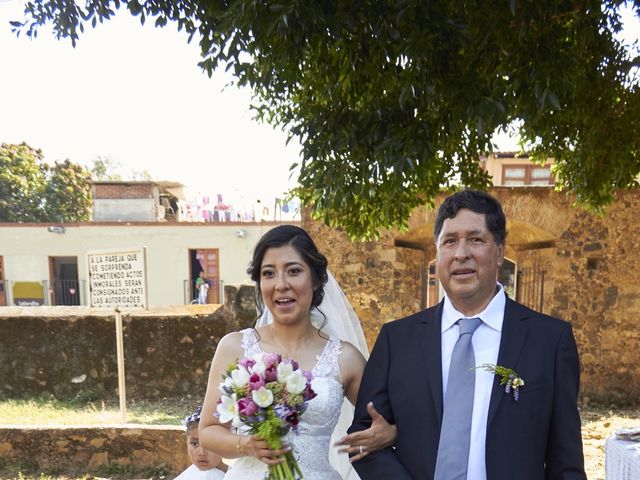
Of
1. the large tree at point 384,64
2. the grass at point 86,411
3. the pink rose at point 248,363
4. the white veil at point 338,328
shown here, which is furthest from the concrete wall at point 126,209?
the pink rose at point 248,363

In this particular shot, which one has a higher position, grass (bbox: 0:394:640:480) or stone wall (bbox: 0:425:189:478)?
stone wall (bbox: 0:425:189:478)

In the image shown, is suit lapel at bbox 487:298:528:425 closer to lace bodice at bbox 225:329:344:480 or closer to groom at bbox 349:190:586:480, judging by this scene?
groom at bbox 349:190:586:480

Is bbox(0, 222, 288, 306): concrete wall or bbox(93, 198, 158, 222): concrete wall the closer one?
bbox(0, 222, 288, 306): concrete wall

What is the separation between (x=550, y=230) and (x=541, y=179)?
1030 cm

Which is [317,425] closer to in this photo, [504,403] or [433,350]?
[433,350]

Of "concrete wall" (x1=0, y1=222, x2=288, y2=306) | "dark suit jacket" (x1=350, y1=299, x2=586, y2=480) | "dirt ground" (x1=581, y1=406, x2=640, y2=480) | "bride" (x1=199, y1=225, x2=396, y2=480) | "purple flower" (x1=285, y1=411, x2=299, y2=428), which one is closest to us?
"dark suit jacket" (x1=350, y1=299, x2=586, y2=480)

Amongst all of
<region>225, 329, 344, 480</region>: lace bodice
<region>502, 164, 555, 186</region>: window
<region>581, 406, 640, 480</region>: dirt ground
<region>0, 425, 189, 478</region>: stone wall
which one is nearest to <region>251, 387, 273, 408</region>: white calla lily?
<region>225, 329, 344, 480</region>: lace bodice

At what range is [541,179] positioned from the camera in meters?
17.3

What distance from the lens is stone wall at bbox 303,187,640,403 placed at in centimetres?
789

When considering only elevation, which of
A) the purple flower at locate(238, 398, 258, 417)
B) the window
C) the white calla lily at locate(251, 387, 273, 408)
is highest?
the window

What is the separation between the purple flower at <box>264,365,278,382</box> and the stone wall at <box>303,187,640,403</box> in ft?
20.9

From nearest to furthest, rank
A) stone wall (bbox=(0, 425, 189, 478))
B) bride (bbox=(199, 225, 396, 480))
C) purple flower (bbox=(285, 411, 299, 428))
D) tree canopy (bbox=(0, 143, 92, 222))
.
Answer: purple flower (bbox=(285, 411, 299, 428))
bride (bbox=(199, 225, 396, 480))
stone wall (bbox=(0, 425, 189, 478))
tree canopy (bbox=(0, 143, 92, 222))

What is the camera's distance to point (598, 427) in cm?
707

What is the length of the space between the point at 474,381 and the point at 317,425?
930mm
